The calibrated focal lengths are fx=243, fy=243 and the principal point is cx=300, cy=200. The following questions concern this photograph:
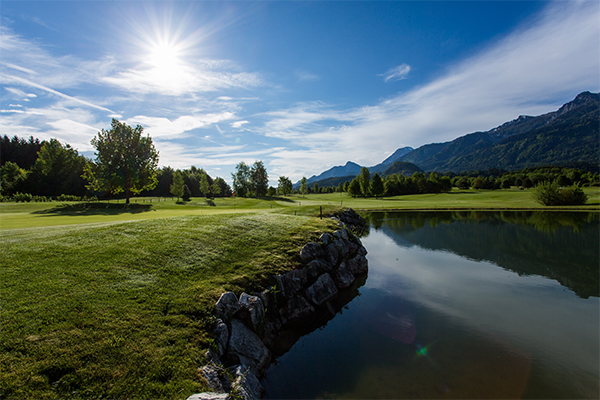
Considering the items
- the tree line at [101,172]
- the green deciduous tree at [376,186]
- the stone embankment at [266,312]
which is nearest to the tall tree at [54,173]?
the tree line at [101,172]

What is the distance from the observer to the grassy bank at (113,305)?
4.85 m

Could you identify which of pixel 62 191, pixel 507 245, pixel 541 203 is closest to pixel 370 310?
pixel 507 245

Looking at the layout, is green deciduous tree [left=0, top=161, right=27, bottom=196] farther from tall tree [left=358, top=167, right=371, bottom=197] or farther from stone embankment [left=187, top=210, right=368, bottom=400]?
tall tree [left=358, top=167, right=371, bottom=197]

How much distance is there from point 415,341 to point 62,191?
84104 mm

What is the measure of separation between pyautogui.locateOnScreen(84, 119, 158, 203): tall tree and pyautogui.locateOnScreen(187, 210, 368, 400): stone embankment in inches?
1644

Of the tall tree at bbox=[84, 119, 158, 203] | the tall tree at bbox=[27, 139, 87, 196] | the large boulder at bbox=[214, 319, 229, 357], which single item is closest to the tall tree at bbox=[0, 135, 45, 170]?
the tall tree at bbox=[27, 139, 87, 196]

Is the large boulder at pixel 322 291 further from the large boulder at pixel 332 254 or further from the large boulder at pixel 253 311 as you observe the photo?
the large boulder at pixel 253 311

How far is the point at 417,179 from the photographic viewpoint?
4080 inches

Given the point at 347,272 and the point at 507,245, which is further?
the point at 507,245

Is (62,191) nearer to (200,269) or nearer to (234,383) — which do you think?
(200,269)

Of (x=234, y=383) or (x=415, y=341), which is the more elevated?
(x=234, y=383)

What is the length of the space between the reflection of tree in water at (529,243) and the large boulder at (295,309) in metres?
14.8

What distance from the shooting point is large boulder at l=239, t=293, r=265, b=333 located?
8188mm

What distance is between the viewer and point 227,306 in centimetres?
782
